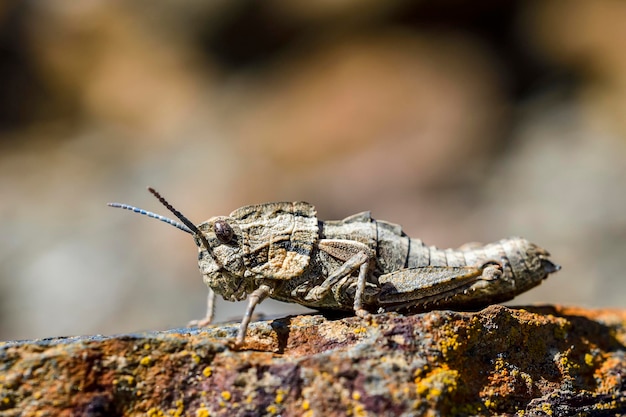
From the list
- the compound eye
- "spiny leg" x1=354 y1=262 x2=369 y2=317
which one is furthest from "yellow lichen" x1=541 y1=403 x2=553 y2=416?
the compound eye

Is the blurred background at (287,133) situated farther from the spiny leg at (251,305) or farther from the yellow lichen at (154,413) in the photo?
the yellow lichen at (154,413)

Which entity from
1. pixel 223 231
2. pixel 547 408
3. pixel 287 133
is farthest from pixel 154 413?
pixel 287 133

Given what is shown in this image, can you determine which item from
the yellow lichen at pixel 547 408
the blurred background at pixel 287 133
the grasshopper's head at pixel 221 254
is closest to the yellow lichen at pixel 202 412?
the grasshopper's head at pixel 221 254

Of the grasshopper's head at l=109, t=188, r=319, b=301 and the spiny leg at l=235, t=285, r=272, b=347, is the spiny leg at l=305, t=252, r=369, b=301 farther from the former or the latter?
the spiny leg at l=235, t=285, r=272, b=347

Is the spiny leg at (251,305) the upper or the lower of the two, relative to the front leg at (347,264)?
lower

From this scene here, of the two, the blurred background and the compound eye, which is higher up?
the blurred background

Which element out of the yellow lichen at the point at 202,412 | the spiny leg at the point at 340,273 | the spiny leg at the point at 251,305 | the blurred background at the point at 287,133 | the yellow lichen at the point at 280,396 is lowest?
the yellow lichen at the point at 202,412

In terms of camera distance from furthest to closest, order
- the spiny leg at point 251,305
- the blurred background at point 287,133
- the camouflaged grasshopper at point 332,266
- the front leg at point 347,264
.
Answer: the blurred background at point 287,133
the camouflaged grasshopper at point 332,266
the front leg at point 347,264
the spiny leg at point 251,305
